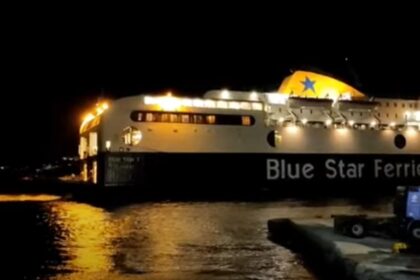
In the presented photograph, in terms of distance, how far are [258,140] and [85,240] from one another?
23.0 metres

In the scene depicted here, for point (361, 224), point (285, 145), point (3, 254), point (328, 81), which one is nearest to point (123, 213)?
point (3, 254)

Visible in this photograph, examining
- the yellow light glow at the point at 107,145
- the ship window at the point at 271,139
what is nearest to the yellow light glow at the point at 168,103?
the yellow light glow at the point at 107,145

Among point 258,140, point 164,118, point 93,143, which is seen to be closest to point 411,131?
point 258,140

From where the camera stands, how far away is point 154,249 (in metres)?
11.2

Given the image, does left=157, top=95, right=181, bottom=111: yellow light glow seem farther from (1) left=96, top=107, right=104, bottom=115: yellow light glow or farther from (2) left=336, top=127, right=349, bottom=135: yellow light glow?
(2) left=336, top=127, right=349, bottom=135: yellow light glow

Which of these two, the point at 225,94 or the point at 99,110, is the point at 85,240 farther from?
the point at 225,94

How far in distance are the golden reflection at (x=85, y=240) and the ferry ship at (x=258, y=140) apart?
1206cm

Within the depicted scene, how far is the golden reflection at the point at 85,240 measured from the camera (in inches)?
376

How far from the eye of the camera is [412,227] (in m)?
9.23

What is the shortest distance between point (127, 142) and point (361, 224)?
72.6 ft

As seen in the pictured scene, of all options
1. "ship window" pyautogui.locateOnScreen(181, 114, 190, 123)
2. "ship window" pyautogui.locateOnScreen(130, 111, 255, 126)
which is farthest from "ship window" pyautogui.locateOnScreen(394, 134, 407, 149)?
"ship window" pyautogui.locateOnScreen(181, 114, 190, 123)

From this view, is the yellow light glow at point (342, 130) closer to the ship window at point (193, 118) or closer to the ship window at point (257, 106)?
the ship window at point (257, 106)

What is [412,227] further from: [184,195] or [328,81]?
[328,81]

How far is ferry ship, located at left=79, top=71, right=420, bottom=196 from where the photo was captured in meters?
31.7
